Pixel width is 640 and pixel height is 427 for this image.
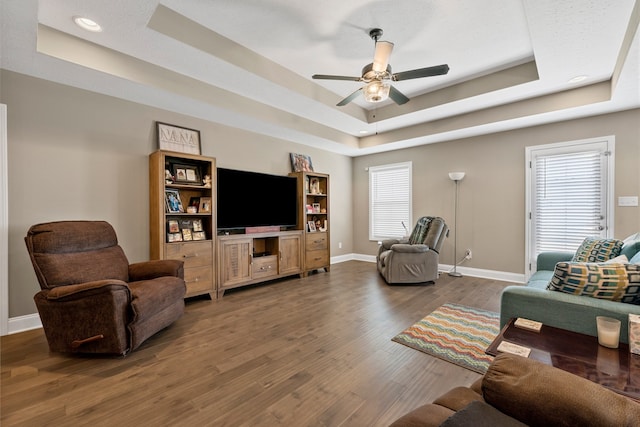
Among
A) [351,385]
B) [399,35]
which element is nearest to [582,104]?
[399,35]

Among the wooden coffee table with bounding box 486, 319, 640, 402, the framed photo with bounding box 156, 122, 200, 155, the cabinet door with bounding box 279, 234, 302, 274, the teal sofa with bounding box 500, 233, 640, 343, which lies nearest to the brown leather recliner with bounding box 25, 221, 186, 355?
the framed photo with bounding box 156, 122, 200, 155

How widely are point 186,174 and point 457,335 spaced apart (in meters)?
3.64

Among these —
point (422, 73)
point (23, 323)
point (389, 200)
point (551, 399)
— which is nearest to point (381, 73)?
point (422, 73)

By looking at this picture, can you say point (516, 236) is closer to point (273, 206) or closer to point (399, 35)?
point (399, 35)

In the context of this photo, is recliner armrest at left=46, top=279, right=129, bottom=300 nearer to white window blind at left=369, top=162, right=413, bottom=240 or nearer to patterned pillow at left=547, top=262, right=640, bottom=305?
patterned pillow at left=547, top=262, right=640, bottom=305

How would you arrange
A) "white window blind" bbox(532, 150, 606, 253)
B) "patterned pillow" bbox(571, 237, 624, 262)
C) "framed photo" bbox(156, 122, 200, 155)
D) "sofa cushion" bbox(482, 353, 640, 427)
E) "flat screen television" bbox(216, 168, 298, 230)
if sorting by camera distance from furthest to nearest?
"flat screen television" bbox(216, 168, 298, 230)
"white window blind" bbox(532, 150, 606, 253)
"framed photo" bbox(156, 122, 200, 155)
"patterned pillow" bbox(571, 237, 624, 262)
"sofa cushion" bbox(482, 353, 640, 427)

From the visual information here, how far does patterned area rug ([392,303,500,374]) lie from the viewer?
7.13 feet

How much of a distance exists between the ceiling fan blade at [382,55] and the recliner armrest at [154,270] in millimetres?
2817

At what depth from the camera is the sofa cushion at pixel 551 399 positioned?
60 cm

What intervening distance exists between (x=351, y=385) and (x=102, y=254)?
2570mm

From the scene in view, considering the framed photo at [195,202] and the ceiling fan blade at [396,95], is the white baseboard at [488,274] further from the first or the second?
the framed photo at [195,202]

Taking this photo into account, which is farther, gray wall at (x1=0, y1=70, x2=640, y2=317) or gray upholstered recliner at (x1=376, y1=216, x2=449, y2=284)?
gray upholstered recliner at (x1=376, y1=216, x2=449, y2=284)

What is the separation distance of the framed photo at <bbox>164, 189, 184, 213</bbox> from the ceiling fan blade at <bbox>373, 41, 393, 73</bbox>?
2.80 metres

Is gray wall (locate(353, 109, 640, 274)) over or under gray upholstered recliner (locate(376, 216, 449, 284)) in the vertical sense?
over
